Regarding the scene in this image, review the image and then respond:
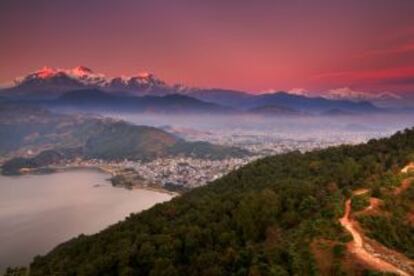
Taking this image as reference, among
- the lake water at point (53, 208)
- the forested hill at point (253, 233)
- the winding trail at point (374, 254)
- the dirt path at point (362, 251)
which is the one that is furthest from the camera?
the lake water at point (53, 208)

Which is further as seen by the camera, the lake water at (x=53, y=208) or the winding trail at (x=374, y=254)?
the lake water at (x=53, y=208)

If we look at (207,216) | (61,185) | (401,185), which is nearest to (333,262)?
(401,185)

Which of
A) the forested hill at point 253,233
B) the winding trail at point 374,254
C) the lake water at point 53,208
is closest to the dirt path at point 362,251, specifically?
the winding trail at point 374,254

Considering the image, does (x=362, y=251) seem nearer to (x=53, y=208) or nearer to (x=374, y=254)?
(x=374, y=254)

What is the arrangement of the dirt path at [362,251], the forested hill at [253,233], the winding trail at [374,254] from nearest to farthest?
the dirt path at [362,251] → the winding trail at [374,254] → the forested hill at [253,233]

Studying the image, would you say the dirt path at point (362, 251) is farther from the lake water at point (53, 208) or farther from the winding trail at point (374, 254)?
the lake water at point (53, 208)

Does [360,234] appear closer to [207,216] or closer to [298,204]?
[298,204]
